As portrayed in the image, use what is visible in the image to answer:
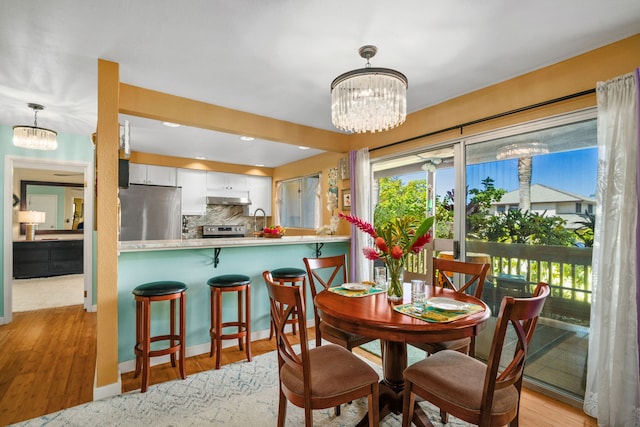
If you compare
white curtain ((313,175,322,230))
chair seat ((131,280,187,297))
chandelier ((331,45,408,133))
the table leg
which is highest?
chandelier ((331,45,408,133))

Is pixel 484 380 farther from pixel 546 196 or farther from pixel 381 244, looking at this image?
pixel 546 196

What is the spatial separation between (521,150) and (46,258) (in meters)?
8.47

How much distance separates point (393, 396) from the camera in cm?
188

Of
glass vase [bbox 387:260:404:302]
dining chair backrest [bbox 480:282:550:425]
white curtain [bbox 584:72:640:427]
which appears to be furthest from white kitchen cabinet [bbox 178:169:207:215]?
white curtain [bbox 584:72:640:427]

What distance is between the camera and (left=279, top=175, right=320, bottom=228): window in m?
5.22

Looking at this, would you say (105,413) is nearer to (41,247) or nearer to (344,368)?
(344,368)

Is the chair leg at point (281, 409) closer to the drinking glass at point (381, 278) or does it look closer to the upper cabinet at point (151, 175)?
the drinking glass at point (381, 278)

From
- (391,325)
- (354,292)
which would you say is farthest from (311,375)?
(354,292)

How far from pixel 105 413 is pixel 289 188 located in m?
4.51

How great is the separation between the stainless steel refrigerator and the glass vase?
4.34 meters

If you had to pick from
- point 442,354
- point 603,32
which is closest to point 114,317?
point 442,354

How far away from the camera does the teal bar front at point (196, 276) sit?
2592 mm

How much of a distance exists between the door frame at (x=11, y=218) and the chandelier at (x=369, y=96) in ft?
11.2

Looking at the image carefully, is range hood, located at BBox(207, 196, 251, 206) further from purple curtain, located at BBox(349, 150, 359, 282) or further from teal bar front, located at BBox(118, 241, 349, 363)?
purple curtain, located at BBox(349, 150, 359, 282)
